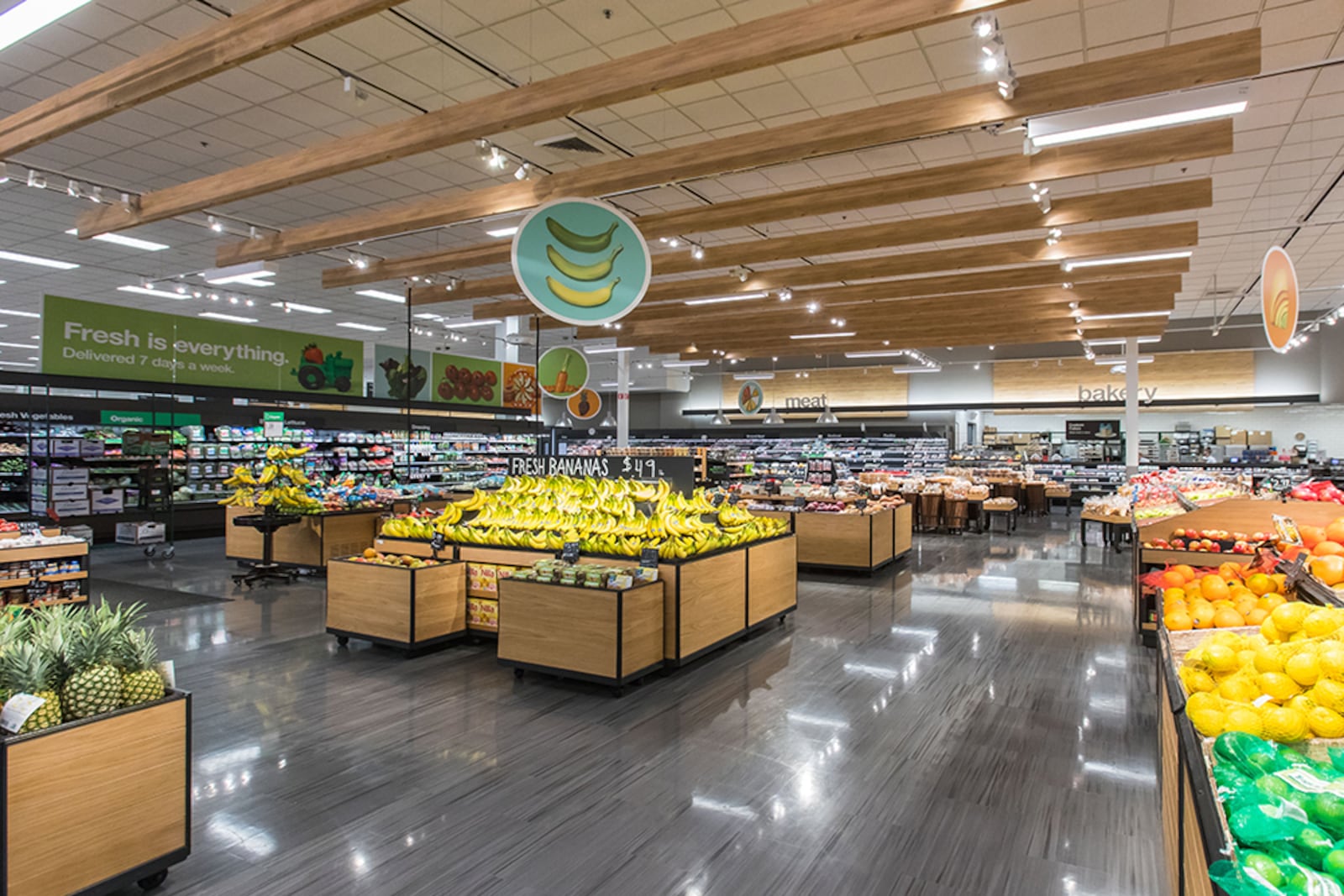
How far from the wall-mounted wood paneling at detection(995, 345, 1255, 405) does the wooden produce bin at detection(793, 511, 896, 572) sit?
11.8m

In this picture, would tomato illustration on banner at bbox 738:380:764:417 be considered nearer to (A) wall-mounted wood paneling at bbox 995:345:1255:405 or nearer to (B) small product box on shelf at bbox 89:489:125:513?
(A) wall-mounted wood paneling at bbox 995:345:1255:405

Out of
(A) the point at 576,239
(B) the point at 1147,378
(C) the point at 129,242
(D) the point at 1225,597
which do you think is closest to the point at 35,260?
(C) the point at 129,242

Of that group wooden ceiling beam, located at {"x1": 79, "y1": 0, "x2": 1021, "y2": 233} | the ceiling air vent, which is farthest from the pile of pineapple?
the ceiling air vent

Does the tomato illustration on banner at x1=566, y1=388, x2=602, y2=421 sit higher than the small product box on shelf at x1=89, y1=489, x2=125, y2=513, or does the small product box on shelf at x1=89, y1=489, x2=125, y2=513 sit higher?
the tomato illustration on banner at x1=566, y1=388, x2=602, y2=421

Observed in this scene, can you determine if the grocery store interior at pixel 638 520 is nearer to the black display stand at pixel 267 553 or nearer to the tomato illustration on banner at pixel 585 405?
the black display stand at pixel 267 553

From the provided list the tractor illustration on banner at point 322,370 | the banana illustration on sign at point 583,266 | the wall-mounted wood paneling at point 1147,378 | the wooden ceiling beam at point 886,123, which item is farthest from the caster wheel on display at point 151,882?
the wall-mounted wood paneling at point 1147,378

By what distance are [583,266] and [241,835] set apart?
11.5 ft

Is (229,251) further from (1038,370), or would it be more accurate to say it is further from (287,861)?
(1038,370)

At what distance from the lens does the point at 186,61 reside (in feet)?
14.8

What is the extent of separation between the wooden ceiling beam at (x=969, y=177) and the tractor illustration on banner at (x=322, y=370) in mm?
6253

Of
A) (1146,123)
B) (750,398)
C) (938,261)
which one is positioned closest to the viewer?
(1146,123)

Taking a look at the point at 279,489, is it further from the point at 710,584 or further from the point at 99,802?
the point at 99,802

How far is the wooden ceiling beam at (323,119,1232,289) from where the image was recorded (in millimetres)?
5477

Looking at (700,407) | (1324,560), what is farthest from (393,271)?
(700,407)
